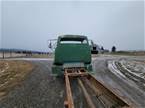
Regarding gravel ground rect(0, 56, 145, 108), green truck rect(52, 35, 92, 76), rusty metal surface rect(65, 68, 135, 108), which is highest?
green truck rect(52, 35, 92, 76)

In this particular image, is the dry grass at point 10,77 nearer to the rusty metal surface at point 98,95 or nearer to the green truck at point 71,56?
the green truck at point 71,56

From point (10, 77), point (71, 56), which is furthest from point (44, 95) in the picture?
point (10, 77)

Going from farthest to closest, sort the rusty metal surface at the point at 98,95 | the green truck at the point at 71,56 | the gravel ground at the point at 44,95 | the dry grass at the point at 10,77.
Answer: the green truck at the point at 71,56 < the dry grass at the point at 10,77 < the gravel ground at the point at 44,95 < the rusty metal surface at the point at 98,95

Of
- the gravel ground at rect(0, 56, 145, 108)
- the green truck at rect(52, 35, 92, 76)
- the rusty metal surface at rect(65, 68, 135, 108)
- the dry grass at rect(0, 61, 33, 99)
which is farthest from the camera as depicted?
the green truck at rect(52, 35, 92, 76)

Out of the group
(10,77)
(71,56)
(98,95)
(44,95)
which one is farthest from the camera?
(10,77)

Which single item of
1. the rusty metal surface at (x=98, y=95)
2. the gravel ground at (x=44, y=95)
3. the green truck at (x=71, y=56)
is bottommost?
the gravel ground at (x=44, y=95)

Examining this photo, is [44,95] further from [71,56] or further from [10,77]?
[10,77]

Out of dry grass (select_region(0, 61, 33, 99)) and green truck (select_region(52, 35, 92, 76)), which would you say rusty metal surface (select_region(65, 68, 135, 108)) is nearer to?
green truck (select_region(52, 35, 92, 76))

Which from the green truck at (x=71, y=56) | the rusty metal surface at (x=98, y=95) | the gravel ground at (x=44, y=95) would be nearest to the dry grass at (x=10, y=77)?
the gravel ground at (x=44, y=95)

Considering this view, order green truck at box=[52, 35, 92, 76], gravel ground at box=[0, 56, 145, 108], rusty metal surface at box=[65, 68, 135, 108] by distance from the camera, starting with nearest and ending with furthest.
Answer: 1. rusty metal surface at box=[65, 68, 135, 108]
2. gravel ground at box=[0, 56, 145, 108]
3. green truck at box=[52, 35, 92, 76]

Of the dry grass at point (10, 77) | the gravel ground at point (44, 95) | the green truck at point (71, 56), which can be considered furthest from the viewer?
the green truck at point (71, 56)

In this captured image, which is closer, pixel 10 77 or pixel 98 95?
pixel 98 95

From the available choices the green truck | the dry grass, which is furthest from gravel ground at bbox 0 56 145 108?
the green truck

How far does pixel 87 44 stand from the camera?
13109 mm
